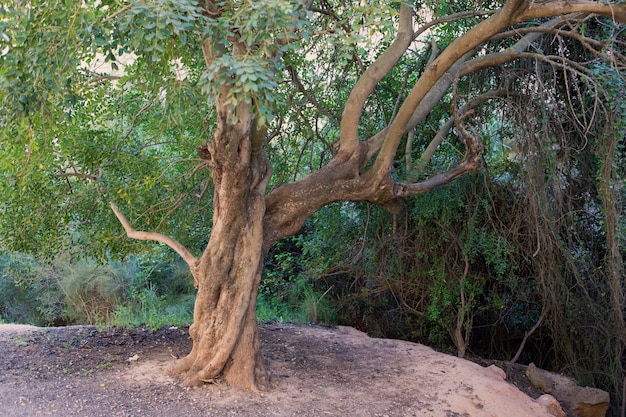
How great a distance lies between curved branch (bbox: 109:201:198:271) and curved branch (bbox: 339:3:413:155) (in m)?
1.83

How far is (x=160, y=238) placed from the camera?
248 inches

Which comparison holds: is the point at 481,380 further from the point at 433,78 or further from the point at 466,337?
the point at 433,78

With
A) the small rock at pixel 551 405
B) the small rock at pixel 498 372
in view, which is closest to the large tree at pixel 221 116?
the small rock at pixel 498 372

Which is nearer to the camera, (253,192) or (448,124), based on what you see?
(253,192)

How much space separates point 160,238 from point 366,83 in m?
2.46

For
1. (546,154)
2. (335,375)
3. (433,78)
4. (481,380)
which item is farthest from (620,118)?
(335,375)

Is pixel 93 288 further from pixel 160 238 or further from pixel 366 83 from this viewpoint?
pixel 366 83

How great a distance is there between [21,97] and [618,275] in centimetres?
569

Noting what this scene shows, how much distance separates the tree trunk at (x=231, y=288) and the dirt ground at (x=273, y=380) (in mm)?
191

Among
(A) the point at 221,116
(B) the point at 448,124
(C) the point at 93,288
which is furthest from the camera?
(C) the point at 93,288

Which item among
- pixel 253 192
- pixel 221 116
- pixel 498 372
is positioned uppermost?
Result: pixel 221 116

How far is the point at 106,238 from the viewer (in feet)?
22.9

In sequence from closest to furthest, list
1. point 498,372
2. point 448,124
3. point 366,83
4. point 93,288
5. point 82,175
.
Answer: point 366,83 → point 82,175 → point 448,124 → point 498,372 → point 93,288

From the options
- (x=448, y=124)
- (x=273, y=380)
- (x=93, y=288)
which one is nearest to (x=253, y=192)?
(x=273, y=380)
